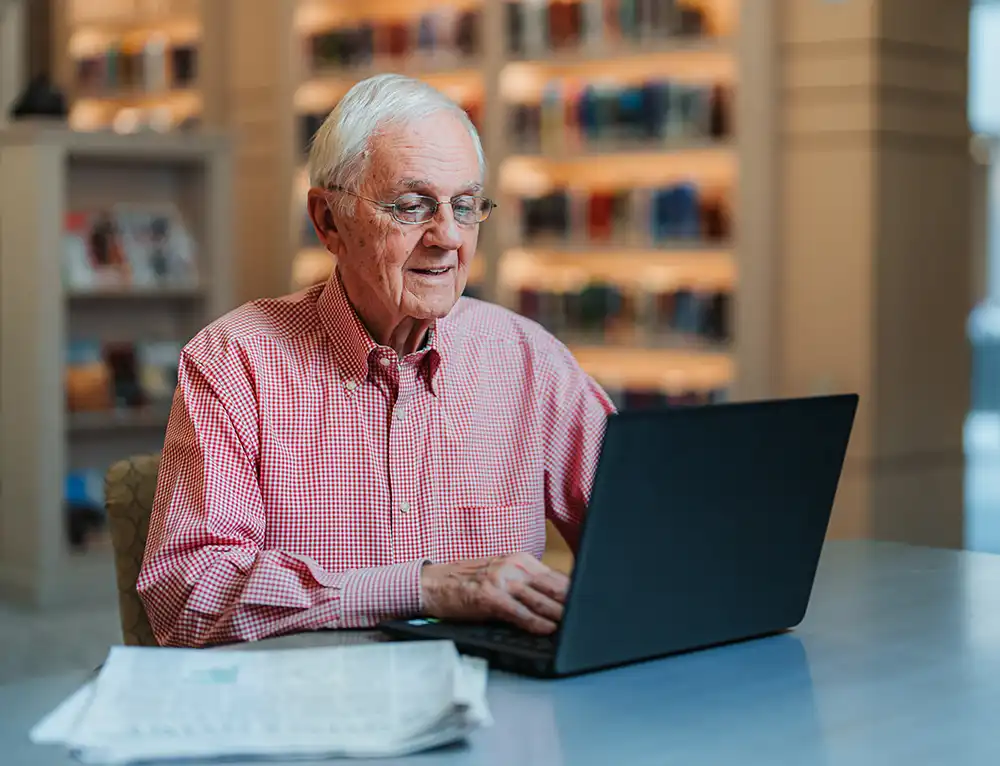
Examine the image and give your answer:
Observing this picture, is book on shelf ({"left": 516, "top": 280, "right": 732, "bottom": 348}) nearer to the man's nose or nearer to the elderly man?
the elderly man

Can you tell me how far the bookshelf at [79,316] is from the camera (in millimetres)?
5375

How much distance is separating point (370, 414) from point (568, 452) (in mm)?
325

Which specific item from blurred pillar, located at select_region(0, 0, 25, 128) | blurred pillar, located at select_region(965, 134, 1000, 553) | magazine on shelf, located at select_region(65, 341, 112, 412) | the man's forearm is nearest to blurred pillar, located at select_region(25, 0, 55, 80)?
blurred pillar, located at select_region(0, 0, 25, 128)

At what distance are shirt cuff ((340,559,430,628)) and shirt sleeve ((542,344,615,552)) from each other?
49 centimetres

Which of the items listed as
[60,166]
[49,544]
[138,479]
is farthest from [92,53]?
→ [138,479]

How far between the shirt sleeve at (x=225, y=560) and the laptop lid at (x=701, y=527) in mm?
309

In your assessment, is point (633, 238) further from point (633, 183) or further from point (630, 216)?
point (633, 183)

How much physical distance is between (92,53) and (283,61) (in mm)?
1872

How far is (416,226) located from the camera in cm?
198

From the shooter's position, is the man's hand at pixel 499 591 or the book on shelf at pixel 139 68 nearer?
the man's hand at pixel 499 591

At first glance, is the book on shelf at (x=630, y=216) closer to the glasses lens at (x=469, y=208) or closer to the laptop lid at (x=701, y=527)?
the glasses lens at (x=469, y=208)

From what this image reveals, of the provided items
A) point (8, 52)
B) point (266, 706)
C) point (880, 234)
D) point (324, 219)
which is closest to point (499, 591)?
point (266, 706)

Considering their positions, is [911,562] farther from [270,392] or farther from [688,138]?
[688,138]

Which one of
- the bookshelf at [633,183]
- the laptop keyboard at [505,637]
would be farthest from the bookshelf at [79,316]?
the laptop keyboard at [505,637]
